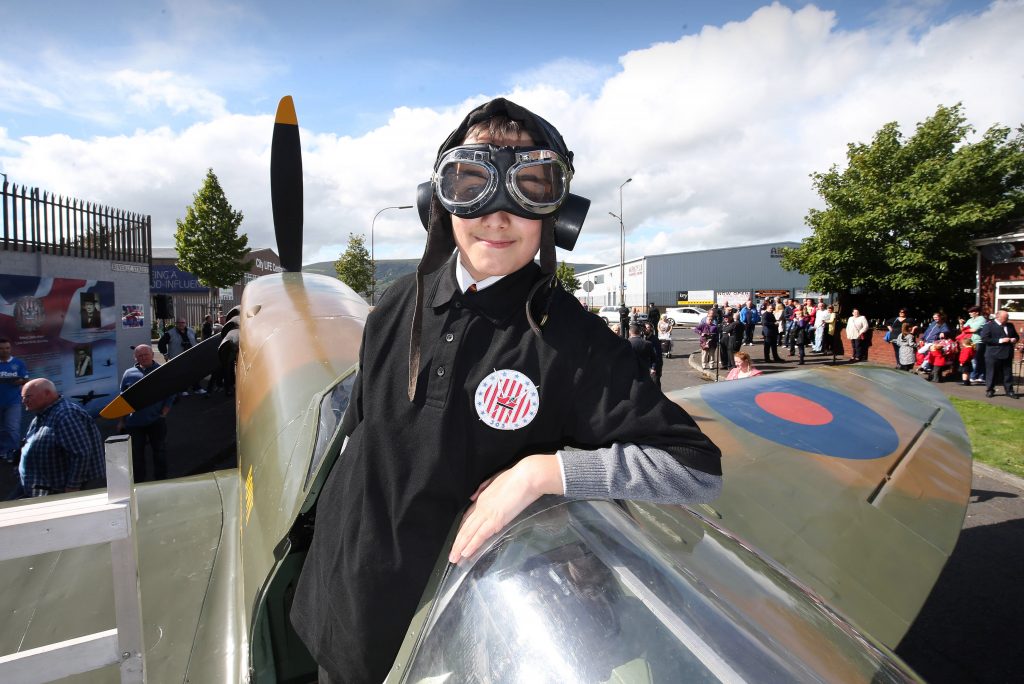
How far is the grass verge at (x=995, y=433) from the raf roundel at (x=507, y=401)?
7418 mm

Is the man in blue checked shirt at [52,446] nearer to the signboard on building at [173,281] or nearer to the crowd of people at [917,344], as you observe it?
the crowd of people at [917,344]

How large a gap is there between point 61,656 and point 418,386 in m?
1.00

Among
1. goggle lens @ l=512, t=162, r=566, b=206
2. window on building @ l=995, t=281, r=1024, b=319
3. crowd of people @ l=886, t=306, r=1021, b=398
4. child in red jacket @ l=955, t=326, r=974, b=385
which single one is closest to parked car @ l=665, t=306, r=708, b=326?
window on building @ l=995, t=281, r=1024, b=319

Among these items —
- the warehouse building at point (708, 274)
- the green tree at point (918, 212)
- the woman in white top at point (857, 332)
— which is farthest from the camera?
the warehouse building at point (708, 274)

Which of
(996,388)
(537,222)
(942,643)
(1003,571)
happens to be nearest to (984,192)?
(996,388)

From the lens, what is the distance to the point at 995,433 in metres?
7.48

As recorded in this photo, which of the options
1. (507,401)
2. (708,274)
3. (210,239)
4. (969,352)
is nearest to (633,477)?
(507,401)

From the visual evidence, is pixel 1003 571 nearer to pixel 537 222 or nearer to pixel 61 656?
pixel 537 222

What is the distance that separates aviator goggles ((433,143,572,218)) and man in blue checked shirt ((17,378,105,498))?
562cm

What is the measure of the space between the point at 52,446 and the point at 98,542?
5.09 metres

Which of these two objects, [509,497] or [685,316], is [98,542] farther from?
[685,316]

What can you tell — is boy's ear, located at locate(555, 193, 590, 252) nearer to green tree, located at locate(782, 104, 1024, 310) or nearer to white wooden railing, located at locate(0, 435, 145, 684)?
white wooden railing, located at locate(0, 435, 145, 684)

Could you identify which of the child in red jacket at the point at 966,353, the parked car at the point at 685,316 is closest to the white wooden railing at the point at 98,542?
the child in red jacket at the point at 966,353

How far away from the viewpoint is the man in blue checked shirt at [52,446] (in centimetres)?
492
